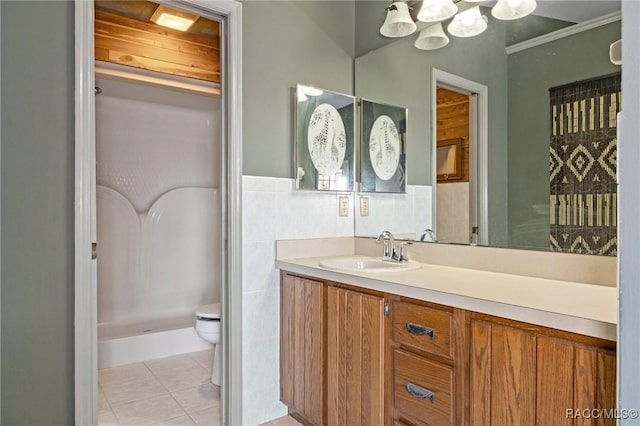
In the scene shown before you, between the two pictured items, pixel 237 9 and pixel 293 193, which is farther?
pixel 293 193

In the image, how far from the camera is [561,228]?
162 centimetres

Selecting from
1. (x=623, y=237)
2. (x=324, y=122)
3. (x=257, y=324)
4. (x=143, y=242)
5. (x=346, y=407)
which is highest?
(x=324, y=122)

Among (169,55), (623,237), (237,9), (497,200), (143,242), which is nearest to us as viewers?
(623,237)

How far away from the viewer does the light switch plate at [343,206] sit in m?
2.47

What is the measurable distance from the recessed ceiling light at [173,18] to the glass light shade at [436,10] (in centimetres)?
149

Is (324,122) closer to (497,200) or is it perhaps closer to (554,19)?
(497,200)

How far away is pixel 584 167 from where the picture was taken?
1560 millimetres

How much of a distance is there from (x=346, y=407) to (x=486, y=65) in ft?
5.59

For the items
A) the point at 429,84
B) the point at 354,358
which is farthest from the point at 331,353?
the point at 429,84

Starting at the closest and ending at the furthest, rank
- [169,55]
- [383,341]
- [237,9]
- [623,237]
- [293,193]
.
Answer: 1. [623,237]
2. [383,341]
3. [237,9]
4. [293,193]
5. [169,55]

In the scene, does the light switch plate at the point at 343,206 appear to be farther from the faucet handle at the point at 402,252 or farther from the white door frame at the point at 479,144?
the white door frame at the point at 479,144

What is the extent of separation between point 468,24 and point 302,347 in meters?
1.81

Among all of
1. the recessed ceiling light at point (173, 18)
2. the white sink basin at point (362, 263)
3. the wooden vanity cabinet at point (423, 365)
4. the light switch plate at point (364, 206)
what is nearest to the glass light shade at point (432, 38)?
the light switch plate at point (364, 206)

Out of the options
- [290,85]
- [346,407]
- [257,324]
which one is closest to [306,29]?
[290,85]
